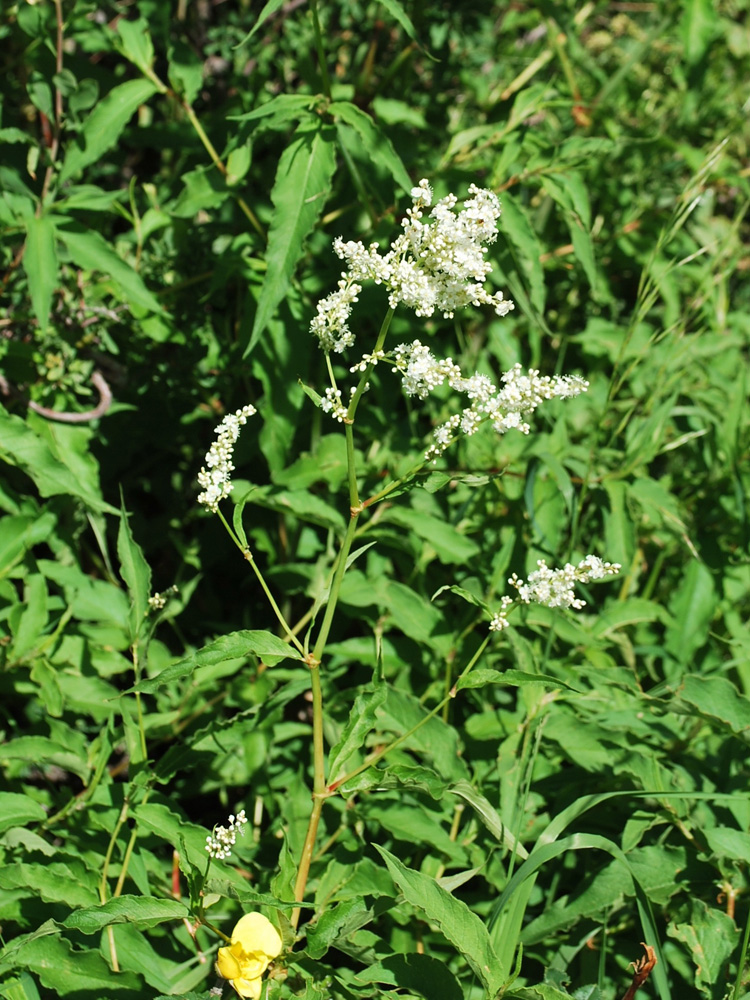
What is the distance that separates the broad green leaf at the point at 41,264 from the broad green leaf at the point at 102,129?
0.58 ft

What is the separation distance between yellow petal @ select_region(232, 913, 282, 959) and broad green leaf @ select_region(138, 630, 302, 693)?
1.33 feet

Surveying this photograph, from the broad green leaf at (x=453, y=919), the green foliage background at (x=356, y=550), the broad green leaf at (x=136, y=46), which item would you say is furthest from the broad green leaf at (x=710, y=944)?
the broad green leaf at (x=136, y=46)

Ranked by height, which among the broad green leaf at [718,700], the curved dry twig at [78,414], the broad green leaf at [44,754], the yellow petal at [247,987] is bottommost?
the broad green leaf at [44,754]

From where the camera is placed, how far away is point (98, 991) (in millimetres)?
1604

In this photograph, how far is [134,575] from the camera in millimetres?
1798

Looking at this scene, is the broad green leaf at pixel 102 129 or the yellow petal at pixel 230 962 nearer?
the yellow petal at pixel 230 962

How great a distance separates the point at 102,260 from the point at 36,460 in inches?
20.1

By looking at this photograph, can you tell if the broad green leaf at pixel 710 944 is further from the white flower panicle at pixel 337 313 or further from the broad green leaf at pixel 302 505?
the white flower panicle at pixel 337 313

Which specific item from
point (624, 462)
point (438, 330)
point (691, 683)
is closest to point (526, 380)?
point (691, 683)

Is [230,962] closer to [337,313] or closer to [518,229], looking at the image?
[337,313]

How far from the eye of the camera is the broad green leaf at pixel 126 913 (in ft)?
4.51

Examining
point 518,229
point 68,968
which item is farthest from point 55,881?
point 518,229

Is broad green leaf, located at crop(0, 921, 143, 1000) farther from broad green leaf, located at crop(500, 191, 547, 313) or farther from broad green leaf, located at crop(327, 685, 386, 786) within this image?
broad green leaf, located at crop(500, 191, 547, 313)

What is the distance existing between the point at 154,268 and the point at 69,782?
140 cm
